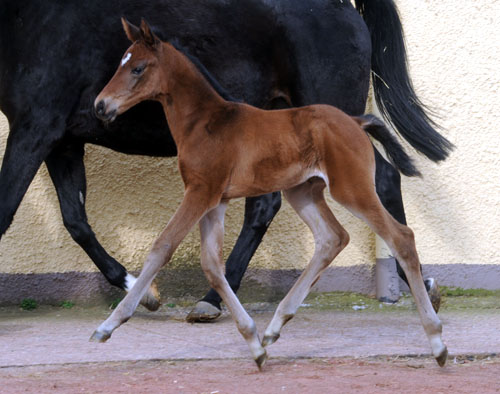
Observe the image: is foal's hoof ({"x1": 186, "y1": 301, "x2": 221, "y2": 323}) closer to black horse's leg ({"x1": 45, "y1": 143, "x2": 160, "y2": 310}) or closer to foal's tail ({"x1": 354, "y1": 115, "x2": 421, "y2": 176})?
black horse's leg ({"x1": 45, "y1": 143, "x2": 160, "y2": 310})

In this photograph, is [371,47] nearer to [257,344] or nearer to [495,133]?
[495,133]

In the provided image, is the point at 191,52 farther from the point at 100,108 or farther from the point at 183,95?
the point at 100,108

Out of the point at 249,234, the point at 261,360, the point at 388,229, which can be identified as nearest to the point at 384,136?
the point at 388,229

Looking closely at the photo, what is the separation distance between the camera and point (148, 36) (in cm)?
397

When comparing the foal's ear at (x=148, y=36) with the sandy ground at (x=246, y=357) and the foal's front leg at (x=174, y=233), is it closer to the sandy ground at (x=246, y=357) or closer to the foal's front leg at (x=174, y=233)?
the foal's front leg at (x=174, y=233)

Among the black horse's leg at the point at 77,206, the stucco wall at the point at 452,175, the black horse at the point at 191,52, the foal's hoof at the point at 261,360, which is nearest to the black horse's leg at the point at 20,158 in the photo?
the black horse at the point at 191,52

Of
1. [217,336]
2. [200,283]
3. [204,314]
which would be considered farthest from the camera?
[200,283]

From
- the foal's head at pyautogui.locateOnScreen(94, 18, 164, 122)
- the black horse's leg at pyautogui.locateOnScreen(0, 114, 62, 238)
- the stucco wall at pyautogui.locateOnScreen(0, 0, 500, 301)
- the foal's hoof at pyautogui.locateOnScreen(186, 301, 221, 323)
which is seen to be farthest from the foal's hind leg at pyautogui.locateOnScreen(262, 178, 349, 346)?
the stucco wall at pyautogui.locateOnScreen(0, 0, 500, 301)

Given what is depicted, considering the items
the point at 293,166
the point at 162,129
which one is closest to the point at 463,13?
the point at 162,129

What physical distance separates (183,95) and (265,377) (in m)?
1.36

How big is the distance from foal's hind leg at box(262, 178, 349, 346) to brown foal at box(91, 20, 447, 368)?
0.05ft

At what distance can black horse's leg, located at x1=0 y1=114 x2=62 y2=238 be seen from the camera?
4.73 metres

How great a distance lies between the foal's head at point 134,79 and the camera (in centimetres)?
399

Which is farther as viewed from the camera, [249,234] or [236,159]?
[249,234]
